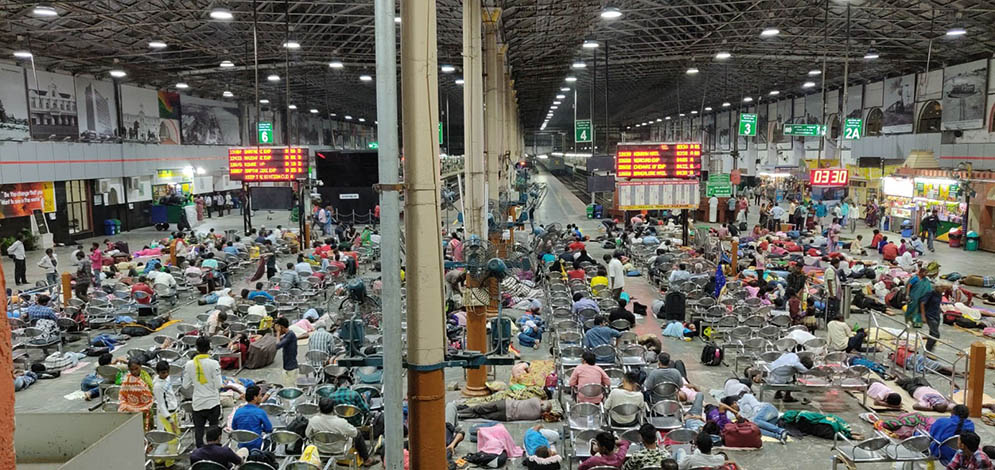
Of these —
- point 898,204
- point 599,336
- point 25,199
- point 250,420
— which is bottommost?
point 250,420

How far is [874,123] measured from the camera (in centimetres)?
4331

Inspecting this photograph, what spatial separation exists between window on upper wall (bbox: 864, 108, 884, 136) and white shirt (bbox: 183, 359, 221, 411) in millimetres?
42756

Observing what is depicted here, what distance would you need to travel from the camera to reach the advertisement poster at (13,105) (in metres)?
28.6

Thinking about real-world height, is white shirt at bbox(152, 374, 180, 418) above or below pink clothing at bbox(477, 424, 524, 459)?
above

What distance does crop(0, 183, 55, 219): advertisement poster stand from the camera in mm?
29212

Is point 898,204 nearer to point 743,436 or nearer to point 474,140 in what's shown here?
point 474,140

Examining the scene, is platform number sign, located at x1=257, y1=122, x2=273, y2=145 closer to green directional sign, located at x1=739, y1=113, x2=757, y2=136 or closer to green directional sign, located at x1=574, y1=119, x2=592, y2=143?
green directional sign, located at x1=574, y1=119, x2=592, y2=143

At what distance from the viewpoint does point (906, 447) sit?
8414 mm

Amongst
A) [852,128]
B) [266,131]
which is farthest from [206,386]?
[852,128]

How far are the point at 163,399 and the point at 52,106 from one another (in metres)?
28.9

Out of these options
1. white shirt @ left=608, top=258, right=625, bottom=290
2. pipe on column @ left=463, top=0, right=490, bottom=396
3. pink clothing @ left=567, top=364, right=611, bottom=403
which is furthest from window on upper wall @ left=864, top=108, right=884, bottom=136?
pink clothing @ left=567, top=364, right=611, bottom=403

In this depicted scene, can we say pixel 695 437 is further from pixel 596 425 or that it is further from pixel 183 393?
pixel 183 393

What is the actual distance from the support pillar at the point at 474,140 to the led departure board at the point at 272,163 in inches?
299

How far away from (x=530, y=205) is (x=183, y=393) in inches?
1037
